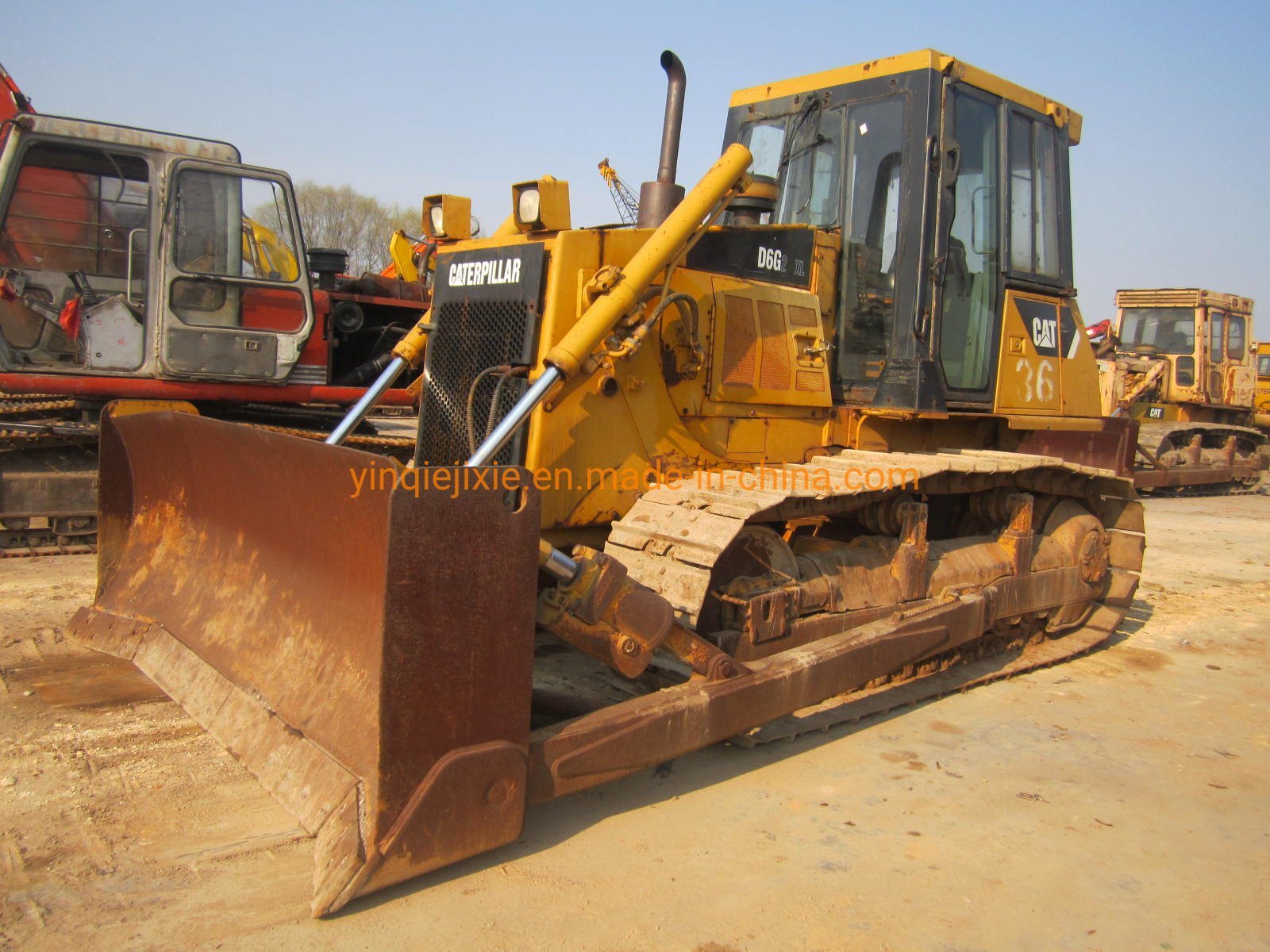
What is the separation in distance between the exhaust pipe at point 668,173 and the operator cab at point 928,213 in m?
0.55

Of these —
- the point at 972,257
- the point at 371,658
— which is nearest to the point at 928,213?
the point at 972,257

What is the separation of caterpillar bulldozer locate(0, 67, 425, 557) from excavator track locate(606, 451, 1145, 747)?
12.8ft

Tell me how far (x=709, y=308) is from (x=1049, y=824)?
255 cm

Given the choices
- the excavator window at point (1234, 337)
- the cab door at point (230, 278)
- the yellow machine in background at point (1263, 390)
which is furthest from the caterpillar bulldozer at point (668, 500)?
the yellow machine in background at point (1263, 390)

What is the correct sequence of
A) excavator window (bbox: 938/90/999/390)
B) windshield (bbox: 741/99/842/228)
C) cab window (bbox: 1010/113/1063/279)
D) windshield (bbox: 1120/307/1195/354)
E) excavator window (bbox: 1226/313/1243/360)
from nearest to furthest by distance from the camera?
excavator window (bbox: 938/90/999/390) < windshield (bbox: 741/99/842/228) < cab window (bbox: 1010/113/1063/279) < windshield (bbox: 1120/307/1195/354) < excavator window (bbox: 1226/313/1243/360)

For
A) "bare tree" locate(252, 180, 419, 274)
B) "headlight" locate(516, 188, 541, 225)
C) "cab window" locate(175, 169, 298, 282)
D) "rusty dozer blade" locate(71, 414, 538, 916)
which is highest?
"bare tree" locate(252, 180, 419, 274)

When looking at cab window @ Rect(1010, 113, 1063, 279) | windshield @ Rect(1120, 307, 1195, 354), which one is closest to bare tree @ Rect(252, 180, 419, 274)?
windshield @ Rect(1120, 307, 1195, 354)

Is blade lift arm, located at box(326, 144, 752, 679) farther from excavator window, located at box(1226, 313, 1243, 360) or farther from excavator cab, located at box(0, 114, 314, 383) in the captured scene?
excavator window, located at box(1226, 313, 1243, 360)

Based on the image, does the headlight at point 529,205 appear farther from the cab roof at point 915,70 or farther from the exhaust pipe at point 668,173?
the cab roof at point 915,70

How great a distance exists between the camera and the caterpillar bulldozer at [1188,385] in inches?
648

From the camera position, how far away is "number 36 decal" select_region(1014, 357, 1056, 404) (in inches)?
232

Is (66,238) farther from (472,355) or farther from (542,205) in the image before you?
(542,205)

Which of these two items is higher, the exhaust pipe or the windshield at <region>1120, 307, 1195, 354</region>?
the windshield at <region>1120, 307, 1195, 354</region>

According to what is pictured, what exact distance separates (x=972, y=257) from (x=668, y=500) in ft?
8.75
